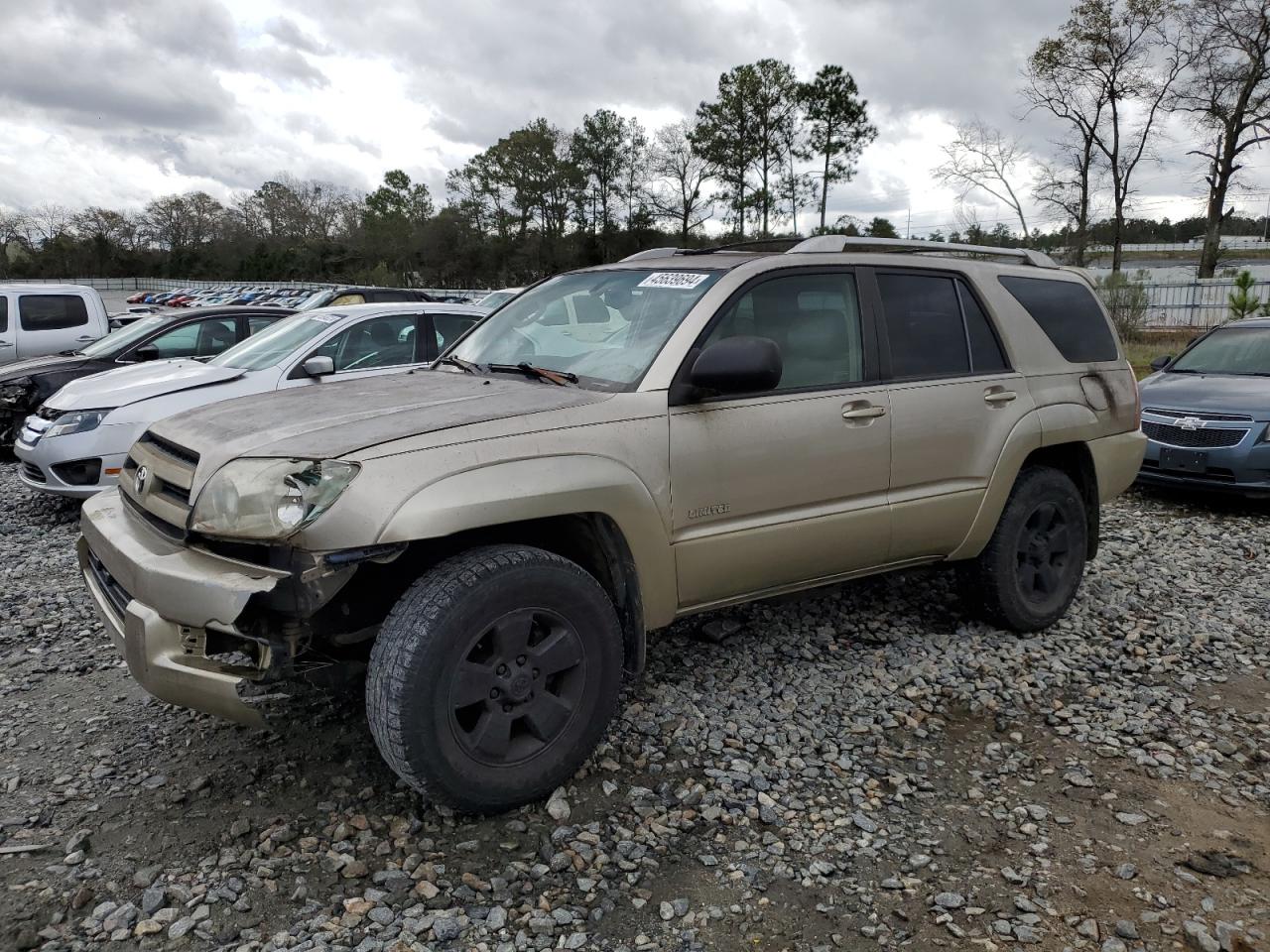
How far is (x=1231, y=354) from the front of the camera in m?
8.64

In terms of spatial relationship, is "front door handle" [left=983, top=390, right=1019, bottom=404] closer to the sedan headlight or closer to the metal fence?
the sedan headlight

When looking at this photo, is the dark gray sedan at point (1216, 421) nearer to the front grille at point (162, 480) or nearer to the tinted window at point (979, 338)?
the tinted window at point (979, 338)

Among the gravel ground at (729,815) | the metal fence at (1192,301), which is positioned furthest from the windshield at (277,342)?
the metal fence at (1192,301)

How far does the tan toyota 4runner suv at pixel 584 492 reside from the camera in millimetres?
2721

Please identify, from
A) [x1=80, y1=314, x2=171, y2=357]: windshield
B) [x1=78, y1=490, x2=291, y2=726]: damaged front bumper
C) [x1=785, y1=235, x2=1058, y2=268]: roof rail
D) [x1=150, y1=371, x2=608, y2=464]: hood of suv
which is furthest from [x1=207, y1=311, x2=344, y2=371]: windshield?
[x1=785, y1=235, x2=1058, y2=268]: roof rail

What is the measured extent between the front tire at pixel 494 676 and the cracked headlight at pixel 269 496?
1.28 feet

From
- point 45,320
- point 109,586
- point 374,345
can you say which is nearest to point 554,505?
point 109,586

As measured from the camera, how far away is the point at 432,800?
2.82 meters

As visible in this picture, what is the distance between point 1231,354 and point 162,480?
29.9 ft

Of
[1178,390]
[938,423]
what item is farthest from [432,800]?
[1178,390]

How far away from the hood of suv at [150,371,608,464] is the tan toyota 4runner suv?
0.7 inches

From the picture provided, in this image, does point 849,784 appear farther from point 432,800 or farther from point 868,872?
→ point 432,800

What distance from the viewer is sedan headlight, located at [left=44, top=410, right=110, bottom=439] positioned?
6.66 meters

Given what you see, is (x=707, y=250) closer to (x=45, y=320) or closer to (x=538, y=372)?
(x=538, y=372)
